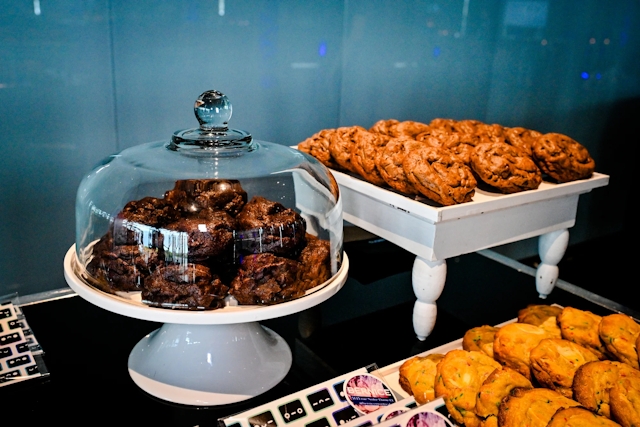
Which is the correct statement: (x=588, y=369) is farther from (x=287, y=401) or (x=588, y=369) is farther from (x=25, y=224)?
(x=25, y=224)

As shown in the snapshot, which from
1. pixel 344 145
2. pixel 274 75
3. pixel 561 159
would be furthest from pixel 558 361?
pixel 274 75

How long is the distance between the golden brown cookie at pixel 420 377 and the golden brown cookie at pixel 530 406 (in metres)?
0.17

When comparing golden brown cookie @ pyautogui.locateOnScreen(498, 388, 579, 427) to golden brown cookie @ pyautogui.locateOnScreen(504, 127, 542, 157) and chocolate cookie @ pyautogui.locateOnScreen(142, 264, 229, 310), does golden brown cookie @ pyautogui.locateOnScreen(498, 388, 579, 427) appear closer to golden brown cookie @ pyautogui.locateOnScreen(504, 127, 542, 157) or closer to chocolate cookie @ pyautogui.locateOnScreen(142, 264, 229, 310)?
chocolate cookie @ pyautogui.locateOnScreen(142, 264, 229, 310)

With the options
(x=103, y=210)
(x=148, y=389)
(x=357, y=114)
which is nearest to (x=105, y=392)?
(x=148, y=389)

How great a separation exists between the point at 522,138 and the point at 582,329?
2.05ft

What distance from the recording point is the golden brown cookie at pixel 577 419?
0.82 m

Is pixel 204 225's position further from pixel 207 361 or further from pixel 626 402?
pixel 626 402

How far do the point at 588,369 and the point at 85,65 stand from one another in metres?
1.30

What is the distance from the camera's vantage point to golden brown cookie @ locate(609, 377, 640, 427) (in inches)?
33.5

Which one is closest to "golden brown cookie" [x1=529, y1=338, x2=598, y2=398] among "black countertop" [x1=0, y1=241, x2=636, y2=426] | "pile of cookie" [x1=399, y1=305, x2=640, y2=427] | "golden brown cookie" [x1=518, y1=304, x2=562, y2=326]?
"pile of cookie" [x1=399, y1=305, x2=640, y2=427]

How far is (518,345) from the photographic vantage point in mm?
1104

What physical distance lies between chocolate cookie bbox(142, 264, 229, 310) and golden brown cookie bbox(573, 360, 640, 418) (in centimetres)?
59

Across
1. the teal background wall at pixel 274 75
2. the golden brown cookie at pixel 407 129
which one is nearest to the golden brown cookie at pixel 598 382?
the golden brown cookie at pixel 407 129

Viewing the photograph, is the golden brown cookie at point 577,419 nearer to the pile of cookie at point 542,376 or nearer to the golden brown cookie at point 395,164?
the pile of cookie at point 542,376
